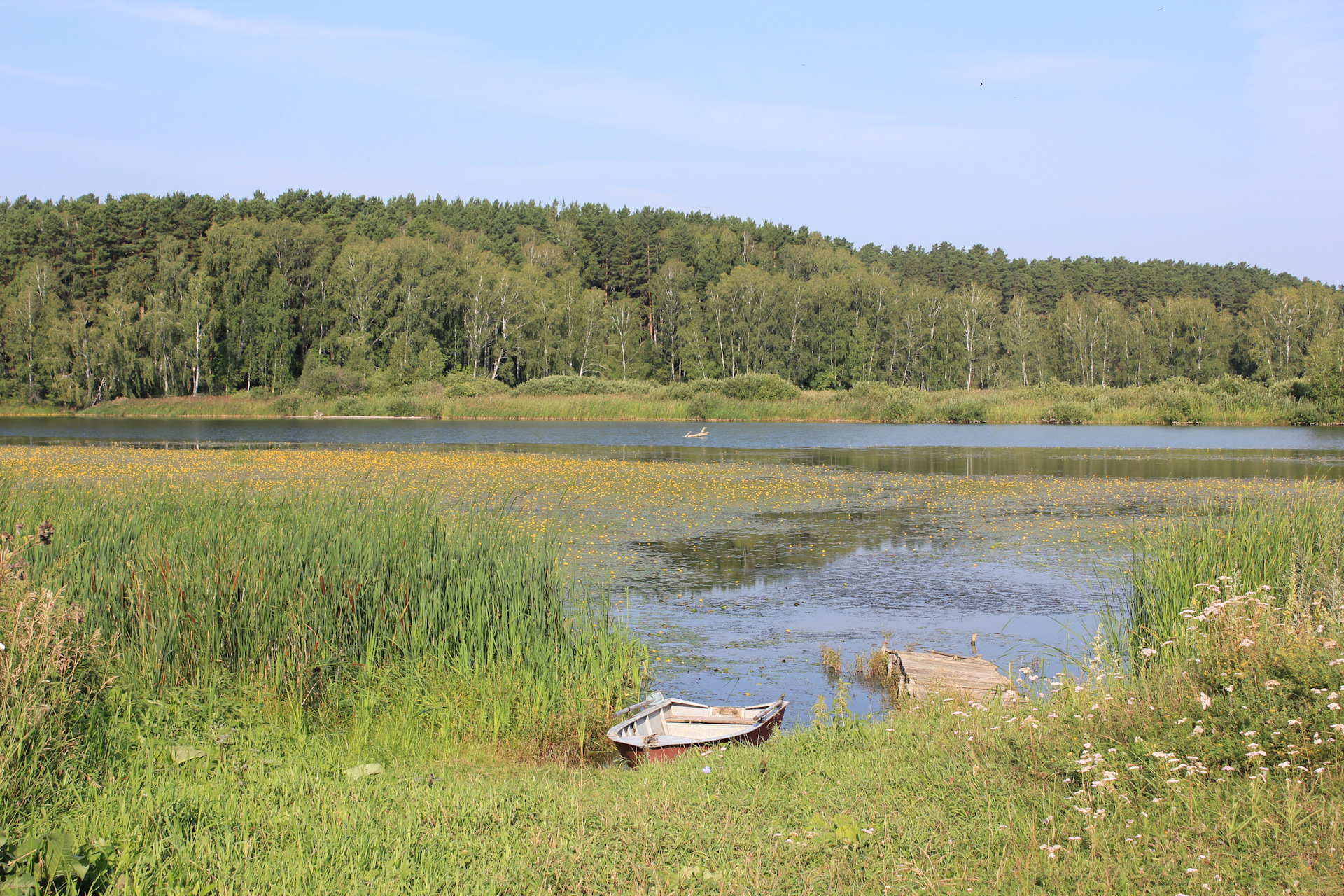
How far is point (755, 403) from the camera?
68.5 metres

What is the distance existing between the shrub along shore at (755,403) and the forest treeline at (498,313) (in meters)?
3.26

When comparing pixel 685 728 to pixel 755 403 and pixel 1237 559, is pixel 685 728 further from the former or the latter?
pixel 755 403

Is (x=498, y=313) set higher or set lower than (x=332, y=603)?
higher

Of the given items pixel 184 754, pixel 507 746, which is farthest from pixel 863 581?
pixel 184 754

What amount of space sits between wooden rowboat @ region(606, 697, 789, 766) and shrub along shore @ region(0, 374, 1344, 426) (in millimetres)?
59542

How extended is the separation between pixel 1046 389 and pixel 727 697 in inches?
2701

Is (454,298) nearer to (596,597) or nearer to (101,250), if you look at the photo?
(101,250)

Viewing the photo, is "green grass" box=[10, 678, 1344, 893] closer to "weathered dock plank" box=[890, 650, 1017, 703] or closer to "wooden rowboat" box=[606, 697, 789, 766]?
"wooden rowboat" box=[606, 697, 789, 766]

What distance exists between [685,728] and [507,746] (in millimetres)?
1321

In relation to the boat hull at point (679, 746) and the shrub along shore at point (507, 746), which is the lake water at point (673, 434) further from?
the boat hull at point (679, 746)

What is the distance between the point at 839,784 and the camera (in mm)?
5652

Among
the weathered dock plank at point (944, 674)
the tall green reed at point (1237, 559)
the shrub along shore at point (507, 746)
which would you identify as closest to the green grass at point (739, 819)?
the shrub along shore at point (507, 746)

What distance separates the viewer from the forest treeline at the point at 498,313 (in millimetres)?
78562

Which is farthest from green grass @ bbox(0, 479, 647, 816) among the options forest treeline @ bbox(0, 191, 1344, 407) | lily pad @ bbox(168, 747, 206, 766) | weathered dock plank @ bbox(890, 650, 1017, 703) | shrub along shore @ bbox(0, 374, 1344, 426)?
forest treeline @ bbox(0, 191, 1344, 407)
